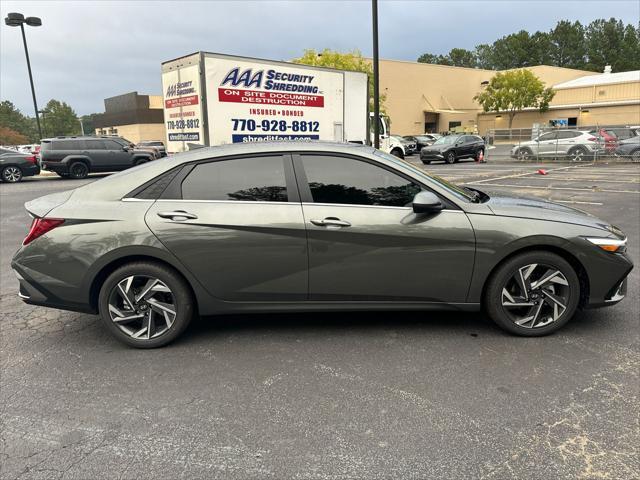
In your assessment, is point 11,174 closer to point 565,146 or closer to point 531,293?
point 531,293

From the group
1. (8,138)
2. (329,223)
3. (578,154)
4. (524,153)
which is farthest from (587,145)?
(8,138)

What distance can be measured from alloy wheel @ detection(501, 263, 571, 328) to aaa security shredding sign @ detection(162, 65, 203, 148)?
9.04m

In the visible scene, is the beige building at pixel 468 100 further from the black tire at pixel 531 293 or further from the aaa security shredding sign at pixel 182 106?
the black tire at pixel 531 293

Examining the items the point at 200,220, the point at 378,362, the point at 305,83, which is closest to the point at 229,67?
the point at 305,83

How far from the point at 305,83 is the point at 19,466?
39.2 feet

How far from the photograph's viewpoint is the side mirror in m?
3.47

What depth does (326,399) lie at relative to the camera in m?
2.91

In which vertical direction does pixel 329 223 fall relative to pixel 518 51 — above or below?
below

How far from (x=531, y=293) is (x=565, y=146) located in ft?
71.3

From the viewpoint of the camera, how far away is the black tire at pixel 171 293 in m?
3.52

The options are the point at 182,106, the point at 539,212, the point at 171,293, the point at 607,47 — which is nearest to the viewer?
the point at 171,293

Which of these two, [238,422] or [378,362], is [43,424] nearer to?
[238,422]

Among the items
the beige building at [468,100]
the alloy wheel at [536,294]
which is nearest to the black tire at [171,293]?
the alloy wheel at [536,294]

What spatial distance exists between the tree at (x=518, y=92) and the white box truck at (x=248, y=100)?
42.6 meters
